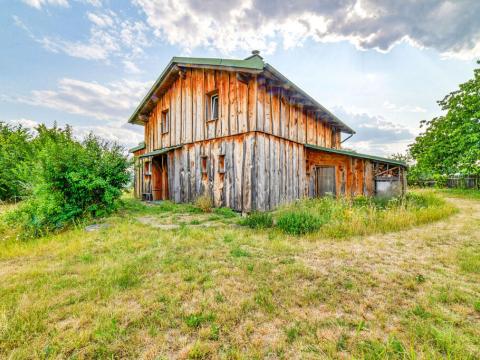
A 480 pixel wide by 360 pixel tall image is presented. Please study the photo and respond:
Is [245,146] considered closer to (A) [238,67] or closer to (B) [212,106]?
(A) [238,67]

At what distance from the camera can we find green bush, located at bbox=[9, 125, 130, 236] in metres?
6.41

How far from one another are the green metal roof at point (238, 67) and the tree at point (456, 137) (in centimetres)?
470

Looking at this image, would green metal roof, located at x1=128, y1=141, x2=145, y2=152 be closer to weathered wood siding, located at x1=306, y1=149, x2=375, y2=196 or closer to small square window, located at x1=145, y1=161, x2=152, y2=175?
small square window, located at x1=145, y1=161, x2=152, y2=175

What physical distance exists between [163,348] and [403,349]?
2.18 metres

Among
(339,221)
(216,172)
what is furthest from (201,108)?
(339,221)

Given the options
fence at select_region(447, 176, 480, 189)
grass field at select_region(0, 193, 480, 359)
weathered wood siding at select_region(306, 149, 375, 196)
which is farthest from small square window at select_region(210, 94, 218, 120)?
fence at select_region(447, 176, 480, 189)

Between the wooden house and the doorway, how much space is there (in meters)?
0.07

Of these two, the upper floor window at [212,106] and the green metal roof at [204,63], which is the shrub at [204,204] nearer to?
the upper floor window at [212,106]

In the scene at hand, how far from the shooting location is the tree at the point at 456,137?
1063 cm

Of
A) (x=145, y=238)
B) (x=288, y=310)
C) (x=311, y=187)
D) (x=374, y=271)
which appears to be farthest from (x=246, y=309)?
(x=311, y=187)

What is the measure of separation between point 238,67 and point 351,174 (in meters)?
7.96

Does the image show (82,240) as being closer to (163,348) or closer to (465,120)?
(163,348)

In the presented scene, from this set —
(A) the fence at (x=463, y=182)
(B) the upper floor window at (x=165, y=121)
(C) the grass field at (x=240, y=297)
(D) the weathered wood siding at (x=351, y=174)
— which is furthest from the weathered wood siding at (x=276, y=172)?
(A) the fence at (x=463, y=182)

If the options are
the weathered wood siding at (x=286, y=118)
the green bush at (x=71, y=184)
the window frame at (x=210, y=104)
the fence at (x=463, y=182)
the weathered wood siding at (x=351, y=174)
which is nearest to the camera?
the green bush at (x=71, y=184)
